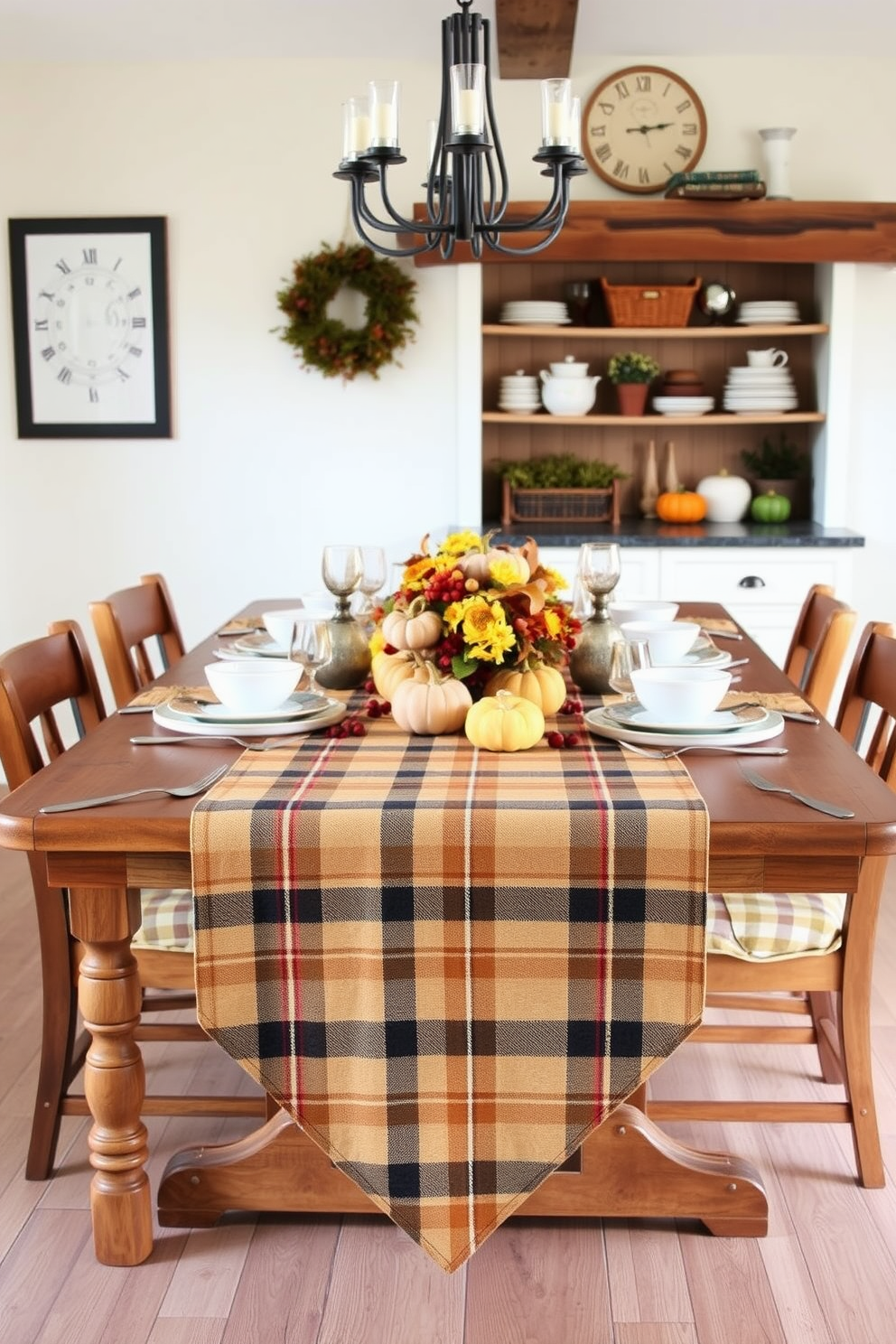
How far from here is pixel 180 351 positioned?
466 centimetres

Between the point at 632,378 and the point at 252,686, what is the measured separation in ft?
9.23

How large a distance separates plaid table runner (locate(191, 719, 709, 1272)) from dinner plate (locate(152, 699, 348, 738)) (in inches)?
8.9

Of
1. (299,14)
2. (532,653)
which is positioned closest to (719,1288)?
(532,653)

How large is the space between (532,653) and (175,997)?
1007 millimetres

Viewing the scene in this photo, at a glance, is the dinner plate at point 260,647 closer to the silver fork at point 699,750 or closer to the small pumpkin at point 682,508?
the silver fork at point 699,750

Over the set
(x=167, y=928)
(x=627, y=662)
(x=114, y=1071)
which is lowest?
(x=114, y=1071)

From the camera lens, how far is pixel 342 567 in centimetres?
239

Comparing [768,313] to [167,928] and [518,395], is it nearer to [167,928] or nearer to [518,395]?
[518,395]

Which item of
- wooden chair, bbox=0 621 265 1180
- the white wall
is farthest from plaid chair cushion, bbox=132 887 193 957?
the white wall

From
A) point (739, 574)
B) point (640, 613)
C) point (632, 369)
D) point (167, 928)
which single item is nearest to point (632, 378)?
point (632, 369)

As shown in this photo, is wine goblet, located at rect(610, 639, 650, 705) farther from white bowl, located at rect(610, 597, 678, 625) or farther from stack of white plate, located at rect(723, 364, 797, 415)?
stack of white plate, located at rect(723, 364, 797, 415)

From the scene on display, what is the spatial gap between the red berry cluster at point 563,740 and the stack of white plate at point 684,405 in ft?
9.29

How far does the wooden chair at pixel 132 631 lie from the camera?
278 cm

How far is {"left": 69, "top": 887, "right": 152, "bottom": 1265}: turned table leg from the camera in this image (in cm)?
181
